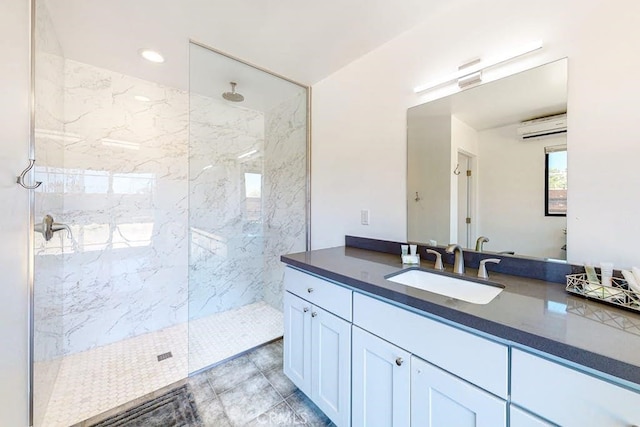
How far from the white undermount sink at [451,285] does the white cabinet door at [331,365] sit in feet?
1.24

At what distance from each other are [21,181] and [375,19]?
6.60ft

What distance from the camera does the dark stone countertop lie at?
0.58 m

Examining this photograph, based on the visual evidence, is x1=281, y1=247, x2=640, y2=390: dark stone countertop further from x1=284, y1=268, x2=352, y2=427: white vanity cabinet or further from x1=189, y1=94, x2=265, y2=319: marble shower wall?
x1=189, y1=94, x2=265, y2=319: marble shower wall

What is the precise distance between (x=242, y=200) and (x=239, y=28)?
156 centimetres

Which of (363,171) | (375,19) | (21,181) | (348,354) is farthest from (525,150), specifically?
(21,181)

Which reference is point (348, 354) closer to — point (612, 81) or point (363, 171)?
point (363, 171)

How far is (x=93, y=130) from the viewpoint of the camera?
7.05 ft

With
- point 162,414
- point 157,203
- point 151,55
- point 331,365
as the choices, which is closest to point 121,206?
point 157,203

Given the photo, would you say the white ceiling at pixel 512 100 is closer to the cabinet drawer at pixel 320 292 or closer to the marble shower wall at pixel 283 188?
the cabinet drawer at pixel 320 292

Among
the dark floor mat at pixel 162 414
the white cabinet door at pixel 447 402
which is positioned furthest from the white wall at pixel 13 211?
the white cabinet door at pixel 447 402

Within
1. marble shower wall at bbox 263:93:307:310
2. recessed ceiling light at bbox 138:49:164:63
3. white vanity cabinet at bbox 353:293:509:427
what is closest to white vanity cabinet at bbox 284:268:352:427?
white vanity cabinet at bbox 353:293:509:427

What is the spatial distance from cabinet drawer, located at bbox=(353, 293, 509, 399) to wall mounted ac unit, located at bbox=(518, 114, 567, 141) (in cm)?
103

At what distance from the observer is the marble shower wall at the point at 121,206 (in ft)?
6.83

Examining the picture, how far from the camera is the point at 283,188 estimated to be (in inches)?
108
